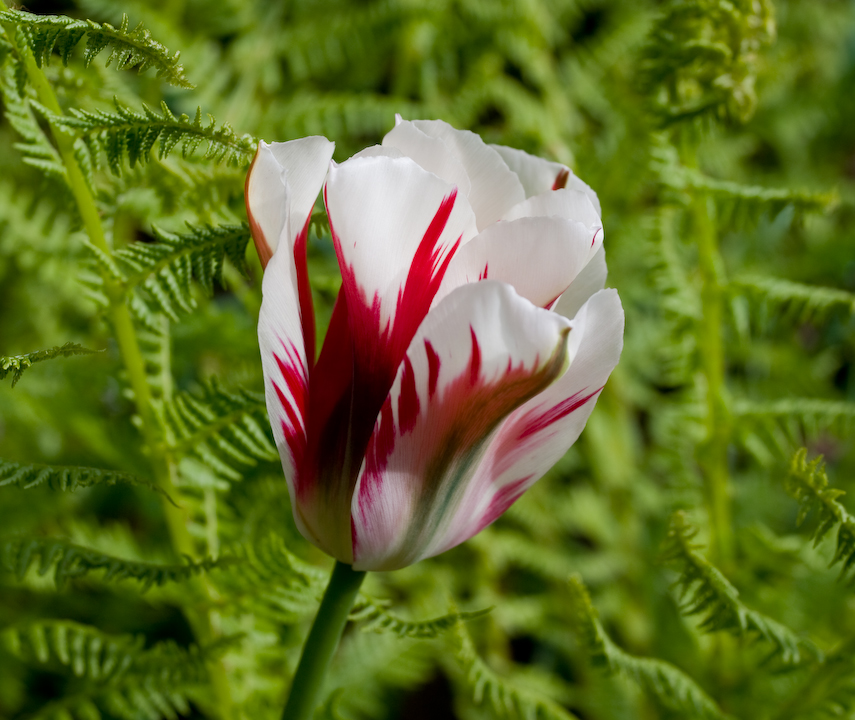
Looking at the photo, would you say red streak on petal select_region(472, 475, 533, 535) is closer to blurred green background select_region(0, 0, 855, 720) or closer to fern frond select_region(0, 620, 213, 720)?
blurred green background select_region(0, 0, 855, 720)

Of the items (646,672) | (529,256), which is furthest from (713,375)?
(529,256)

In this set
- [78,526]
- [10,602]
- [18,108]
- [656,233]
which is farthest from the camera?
[10,602]

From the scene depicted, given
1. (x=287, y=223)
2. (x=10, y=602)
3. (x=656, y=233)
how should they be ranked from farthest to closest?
(x=10, y=602), (x=656, y=233), (x=287, y=223)

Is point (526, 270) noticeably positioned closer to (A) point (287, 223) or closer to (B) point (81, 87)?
(A) point (287, 223)

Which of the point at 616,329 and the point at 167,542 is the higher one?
the point at 616,329

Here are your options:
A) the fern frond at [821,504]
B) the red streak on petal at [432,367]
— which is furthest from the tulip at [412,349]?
the fern frond at [821,504]

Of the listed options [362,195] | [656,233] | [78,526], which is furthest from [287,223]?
[78,526]

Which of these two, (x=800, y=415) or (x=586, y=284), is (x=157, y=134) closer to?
(x=586, y=284)

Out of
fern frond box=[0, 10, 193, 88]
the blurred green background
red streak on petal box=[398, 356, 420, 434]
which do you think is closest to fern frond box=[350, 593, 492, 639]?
the blurred green background
